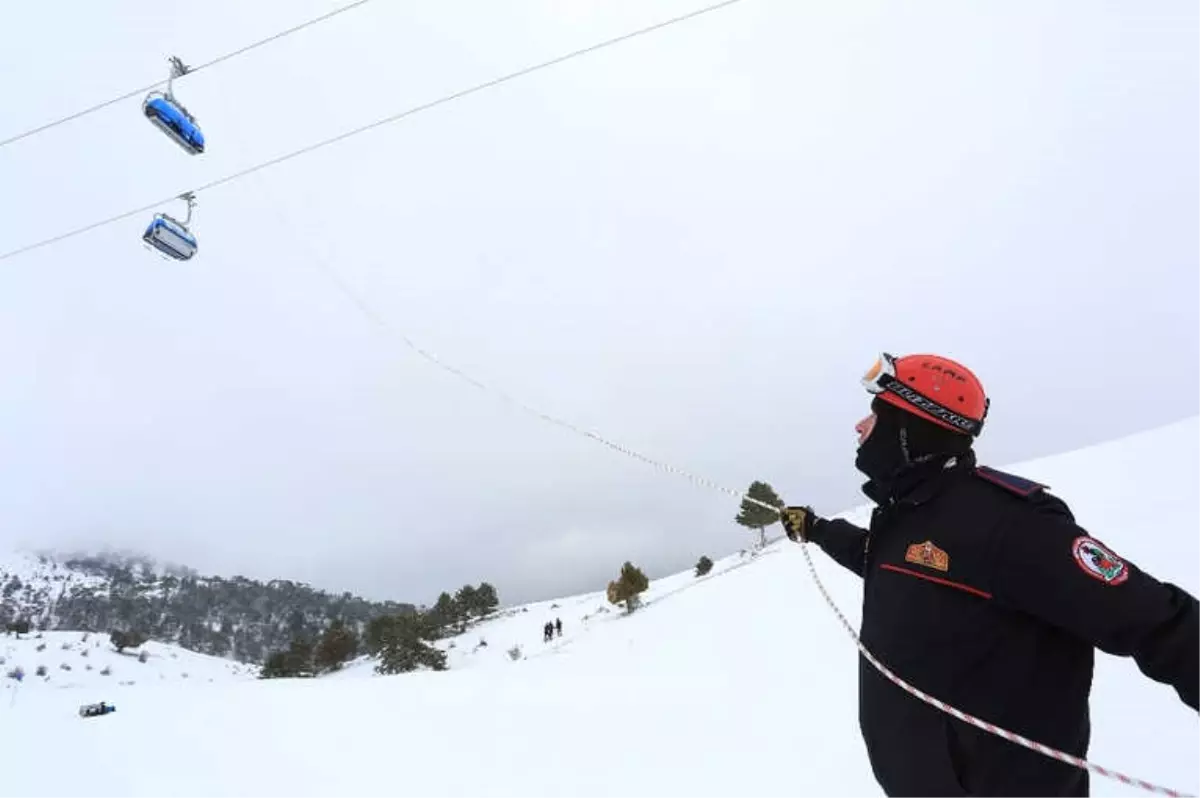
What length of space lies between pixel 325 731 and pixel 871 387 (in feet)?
36.5

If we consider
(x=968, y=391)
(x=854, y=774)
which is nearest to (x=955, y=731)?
(x=968, y=391)

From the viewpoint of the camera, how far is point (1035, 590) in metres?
1.76

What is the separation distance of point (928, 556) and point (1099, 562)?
19.0 inches

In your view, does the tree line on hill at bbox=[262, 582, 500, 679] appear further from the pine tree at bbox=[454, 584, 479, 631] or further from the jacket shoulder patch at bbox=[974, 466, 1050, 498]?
the jacket shoulder patch at bbox=[974, 466, 1050, 498]

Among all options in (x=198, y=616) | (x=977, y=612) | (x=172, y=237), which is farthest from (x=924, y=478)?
(x=198, y=616)

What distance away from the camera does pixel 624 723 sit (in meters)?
8.45

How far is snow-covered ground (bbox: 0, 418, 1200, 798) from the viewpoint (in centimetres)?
570

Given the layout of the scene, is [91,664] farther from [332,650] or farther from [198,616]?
[198,616]

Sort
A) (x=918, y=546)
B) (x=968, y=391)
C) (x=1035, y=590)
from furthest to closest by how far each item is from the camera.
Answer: (x=968, y=391) < (x=918, y=546) < (x=1035, y=590)

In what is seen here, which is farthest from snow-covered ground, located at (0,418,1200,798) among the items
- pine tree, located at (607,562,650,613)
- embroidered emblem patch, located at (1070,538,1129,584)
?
pine tree, located at (607,562,650,613)

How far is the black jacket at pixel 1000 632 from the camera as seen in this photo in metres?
1.67

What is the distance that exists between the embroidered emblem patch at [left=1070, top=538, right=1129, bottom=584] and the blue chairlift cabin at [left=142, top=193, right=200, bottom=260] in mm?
11385

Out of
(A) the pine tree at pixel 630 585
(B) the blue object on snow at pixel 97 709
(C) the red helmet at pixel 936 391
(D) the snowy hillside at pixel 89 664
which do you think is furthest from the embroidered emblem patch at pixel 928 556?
(D) the snowy hillside at pixel 89 664

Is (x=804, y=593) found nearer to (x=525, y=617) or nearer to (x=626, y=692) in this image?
(x=626, y=692)
